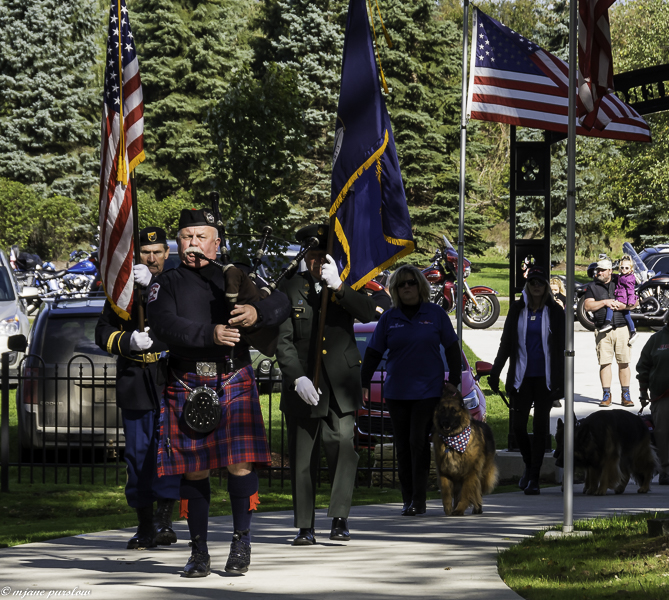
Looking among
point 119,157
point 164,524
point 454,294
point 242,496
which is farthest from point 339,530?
point 454,294

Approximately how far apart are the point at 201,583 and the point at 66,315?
635 cm

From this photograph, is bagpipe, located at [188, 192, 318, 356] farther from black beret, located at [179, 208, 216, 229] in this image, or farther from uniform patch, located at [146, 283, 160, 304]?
uniform patch, located at [146, 283, 160, 304]

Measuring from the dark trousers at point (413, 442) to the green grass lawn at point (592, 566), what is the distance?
5.18 feet

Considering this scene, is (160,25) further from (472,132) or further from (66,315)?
(66,315)

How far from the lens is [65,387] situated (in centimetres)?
1094

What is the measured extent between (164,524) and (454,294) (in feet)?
58.8

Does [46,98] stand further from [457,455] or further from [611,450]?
[457,455]

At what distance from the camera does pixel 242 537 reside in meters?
5.65

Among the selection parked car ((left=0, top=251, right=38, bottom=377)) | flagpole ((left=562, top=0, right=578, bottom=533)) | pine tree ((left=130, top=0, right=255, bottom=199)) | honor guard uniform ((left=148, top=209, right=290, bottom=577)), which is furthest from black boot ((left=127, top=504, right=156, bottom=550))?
pine tree ((left=130, top=0, right=255, bottom=199))

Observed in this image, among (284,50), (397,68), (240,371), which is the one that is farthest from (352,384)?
(284,50)

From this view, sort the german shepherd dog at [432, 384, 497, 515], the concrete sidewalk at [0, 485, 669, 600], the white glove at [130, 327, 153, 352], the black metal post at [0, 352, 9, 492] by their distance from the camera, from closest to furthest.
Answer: the concrete sidewalk at [0, 485, 669, 600] < the white glove at [130, 327, 153, 352] < the german shepherd dog at [432, 384, 497, 515] < the black metal post at [0, 352, 9, 492]

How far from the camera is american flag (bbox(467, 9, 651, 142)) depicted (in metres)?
10.6

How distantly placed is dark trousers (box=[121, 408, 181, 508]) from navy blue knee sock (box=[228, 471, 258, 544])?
3.65ft

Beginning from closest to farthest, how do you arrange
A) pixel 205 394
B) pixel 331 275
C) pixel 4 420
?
1. pixel 205 394
2. pixel 331 275
3. pixel 4 420
